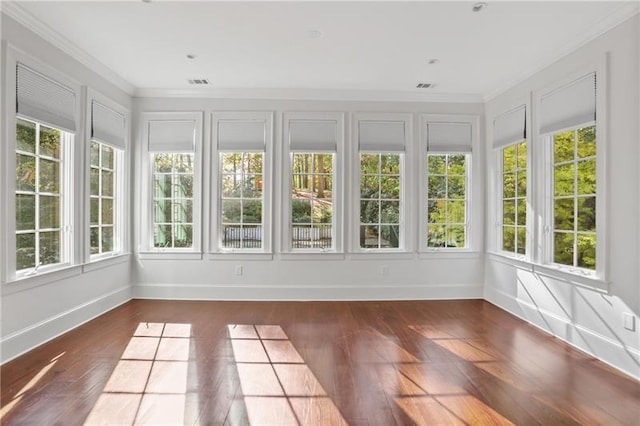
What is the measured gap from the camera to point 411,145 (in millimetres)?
4633

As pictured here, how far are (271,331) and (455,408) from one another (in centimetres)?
188

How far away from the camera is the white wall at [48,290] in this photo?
2664 millimetres

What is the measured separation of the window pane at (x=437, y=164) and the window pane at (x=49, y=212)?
4.52m

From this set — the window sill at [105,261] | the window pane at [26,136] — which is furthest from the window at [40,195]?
the window sill at [105,261]

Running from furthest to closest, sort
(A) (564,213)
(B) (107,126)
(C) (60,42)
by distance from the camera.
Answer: (B) (107,126) < (A) (564,213) < (C) (60,42)

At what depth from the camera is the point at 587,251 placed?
3133 millimetres

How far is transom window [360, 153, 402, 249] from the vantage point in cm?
466

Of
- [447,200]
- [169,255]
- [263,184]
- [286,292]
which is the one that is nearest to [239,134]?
[263,184]

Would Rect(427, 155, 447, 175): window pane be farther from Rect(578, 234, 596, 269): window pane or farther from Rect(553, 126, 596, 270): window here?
Rect(578, 234, 596, 269): window pane

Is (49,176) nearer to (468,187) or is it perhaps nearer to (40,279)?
(40,279)

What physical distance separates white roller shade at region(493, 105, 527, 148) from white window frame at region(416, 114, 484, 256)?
31 centimetres

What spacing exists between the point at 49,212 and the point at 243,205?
2.12 metres

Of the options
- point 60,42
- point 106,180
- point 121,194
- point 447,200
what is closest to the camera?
point 60,42

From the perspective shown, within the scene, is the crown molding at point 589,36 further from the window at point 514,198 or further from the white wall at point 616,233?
the window at point 514,198
